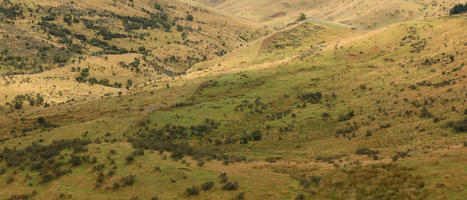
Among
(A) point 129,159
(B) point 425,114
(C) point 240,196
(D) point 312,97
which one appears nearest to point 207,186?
(C) point 240,196

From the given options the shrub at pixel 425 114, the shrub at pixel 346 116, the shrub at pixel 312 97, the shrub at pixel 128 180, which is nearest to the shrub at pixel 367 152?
the shrub at pixel 425 114

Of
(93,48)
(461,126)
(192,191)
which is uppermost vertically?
(93,48)

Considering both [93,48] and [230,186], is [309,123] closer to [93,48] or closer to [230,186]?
[230,186]

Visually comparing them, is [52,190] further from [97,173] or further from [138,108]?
[138,108]

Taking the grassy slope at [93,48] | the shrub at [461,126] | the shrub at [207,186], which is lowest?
the shrub at [207,186]

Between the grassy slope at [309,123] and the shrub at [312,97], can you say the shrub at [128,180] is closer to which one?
the grassy slope at [309,123]

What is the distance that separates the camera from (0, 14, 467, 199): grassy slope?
68.7 feet

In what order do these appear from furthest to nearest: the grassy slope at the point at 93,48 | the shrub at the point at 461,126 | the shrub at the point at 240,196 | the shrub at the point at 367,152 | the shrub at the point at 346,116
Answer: the grassy slope at the point at 93,48
the shrub at the point at 346,116
the shrub at the point at 461,126
the shrub at the point at 367,152
the shrub at the point at 240,196

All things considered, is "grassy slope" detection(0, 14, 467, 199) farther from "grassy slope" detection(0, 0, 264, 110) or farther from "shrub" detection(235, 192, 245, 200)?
"grassy slope" detection(0, 0, 264, 110)

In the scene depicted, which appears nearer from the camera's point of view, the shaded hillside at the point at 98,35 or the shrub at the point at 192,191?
the shrub at the point at 192,191

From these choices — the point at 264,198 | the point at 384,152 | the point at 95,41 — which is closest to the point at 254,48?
the point at 95,41

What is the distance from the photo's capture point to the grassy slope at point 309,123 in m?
21.0

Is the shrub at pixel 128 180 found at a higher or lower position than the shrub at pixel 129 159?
lower

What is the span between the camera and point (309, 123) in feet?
151
